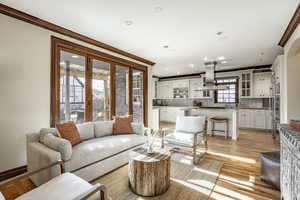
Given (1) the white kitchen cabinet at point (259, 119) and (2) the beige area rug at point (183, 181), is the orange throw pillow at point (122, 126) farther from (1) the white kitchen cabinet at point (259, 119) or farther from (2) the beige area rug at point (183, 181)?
(1) the white kitchen cabinet at point (259, 119)

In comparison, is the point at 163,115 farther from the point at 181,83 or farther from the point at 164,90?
the point at 181,83

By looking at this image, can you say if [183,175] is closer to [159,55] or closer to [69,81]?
[69,81]

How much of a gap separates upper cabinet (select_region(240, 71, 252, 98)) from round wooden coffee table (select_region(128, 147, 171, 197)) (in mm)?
6102

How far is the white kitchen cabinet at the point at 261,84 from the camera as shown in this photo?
612cm

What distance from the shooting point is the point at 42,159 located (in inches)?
74.8

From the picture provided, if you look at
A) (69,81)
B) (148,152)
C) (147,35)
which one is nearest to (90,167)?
(148,152)

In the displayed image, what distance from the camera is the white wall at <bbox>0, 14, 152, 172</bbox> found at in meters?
2.37

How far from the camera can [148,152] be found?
7.28 ft

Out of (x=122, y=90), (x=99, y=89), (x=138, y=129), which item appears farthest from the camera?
(x=122, y=90)

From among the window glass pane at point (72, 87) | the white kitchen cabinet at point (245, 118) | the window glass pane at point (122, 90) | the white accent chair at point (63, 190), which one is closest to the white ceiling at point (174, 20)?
the window glass pane at point (72, 87)

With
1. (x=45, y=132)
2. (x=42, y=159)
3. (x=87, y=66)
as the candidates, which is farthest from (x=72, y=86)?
(x=42, y=159)

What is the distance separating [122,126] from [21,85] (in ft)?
6.51

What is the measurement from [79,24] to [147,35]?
1370 millimetres

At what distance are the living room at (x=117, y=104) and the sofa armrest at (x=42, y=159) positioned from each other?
14 mm
